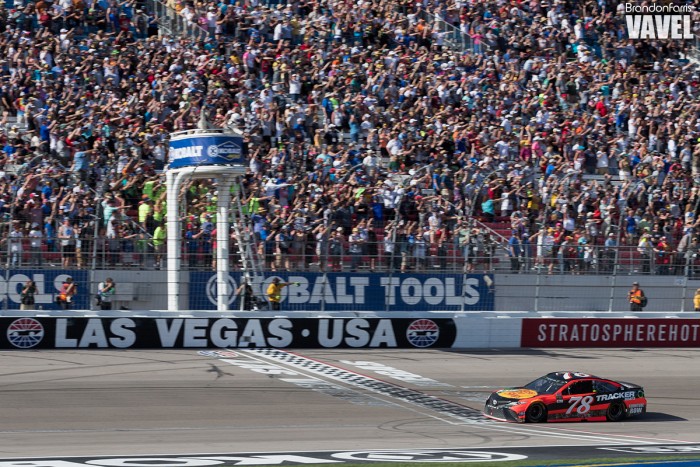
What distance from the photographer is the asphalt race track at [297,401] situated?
50.0 ft

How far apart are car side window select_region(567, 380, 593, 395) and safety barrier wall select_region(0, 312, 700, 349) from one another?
697cm

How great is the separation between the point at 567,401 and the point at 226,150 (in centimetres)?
855

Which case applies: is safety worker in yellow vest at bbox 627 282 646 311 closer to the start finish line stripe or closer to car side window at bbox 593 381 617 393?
the start finish line stripe

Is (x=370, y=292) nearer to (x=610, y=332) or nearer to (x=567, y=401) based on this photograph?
(x=610, y=332)

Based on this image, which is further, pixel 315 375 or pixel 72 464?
pixel 315 375

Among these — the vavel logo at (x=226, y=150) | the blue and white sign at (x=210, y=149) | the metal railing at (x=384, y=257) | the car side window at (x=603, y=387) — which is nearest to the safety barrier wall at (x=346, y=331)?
the metal railing at (x=384, y=257)

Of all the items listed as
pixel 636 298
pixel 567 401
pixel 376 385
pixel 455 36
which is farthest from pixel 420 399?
pixel 455 36

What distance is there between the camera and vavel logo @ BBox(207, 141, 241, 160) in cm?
2250

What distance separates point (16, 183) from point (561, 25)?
19.6 m

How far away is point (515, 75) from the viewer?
33.1 meters

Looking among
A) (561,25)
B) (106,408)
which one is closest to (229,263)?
(106,408)

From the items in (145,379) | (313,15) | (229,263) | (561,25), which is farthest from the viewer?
(561,25)

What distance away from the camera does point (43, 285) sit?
70.5 ft

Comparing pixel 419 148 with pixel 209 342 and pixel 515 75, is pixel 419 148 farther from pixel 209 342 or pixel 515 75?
pixel 209 342
